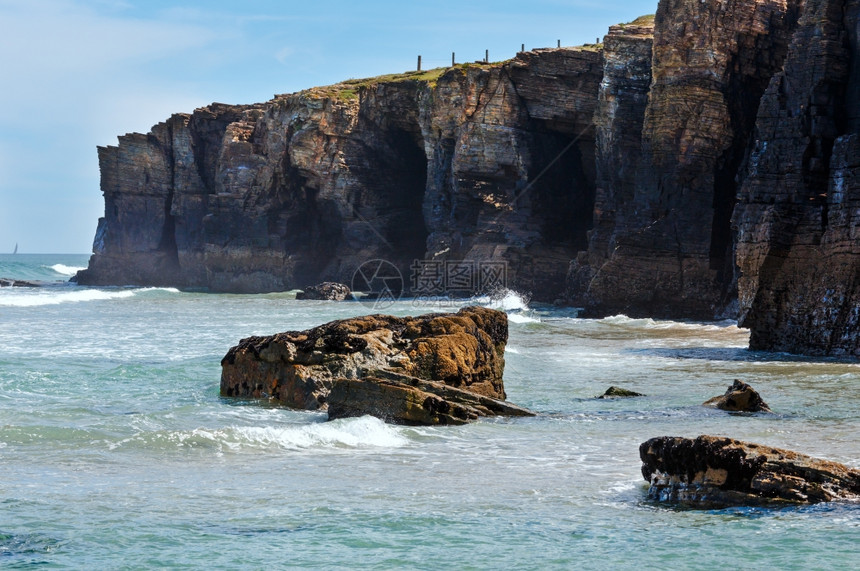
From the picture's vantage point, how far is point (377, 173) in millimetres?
55531

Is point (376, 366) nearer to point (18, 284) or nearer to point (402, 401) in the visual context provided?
Answer: point (402, 401)

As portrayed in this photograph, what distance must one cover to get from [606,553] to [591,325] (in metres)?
25.6

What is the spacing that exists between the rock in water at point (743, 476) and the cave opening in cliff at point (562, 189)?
3932 cm

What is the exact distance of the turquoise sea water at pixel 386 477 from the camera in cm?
712

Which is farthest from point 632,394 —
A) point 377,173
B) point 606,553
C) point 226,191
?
point 226,191

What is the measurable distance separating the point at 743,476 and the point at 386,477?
3075 millimetres

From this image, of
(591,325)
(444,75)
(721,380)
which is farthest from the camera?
(444,75)

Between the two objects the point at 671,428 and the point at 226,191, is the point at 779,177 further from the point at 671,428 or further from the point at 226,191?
the point at 226,191

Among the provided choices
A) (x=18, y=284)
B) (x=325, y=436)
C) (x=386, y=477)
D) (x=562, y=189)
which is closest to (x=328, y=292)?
(x=562, y=189)

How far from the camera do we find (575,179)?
49.0 meters

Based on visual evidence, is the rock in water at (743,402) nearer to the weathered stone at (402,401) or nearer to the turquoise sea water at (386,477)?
the turquoise sea water at (386,477)

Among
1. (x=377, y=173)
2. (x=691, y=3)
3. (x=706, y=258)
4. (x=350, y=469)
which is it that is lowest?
(x=350, y=469)

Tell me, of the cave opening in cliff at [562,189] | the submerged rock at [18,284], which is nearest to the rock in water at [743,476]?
the cave opening in cliff at [562,189]

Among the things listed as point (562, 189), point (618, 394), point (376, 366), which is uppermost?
point (562, 189)
